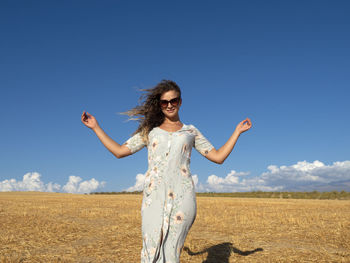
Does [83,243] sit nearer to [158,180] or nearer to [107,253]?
[107,253]

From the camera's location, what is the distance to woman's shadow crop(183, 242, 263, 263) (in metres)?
8.06

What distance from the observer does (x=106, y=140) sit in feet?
14.3

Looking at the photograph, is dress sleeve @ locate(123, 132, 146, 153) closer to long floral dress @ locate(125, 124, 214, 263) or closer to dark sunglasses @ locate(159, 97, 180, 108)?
long floral dress @ locate(125, 124, 214, 263)

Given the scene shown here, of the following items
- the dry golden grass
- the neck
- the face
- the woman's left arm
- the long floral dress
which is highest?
the face

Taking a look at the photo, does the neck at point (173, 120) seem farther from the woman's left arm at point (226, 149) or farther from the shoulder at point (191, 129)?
the woman's left arm at point (226, 149)

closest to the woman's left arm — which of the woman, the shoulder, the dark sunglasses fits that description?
the woman

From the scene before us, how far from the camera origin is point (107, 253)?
866cm

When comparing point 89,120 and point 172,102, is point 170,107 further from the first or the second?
point 89,120

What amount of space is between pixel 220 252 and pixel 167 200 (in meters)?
5.64

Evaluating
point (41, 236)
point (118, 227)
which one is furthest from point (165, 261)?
point (118, 227)

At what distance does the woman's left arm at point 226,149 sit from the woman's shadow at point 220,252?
443 cm

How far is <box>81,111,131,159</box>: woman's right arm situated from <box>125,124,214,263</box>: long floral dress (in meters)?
0.44

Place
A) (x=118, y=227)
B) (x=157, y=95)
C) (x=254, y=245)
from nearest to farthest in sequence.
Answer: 1. (x=157, y=95)
2. (x=254, y=245)
3. (x=118, y=227)

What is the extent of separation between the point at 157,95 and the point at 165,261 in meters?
2.17
